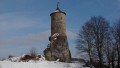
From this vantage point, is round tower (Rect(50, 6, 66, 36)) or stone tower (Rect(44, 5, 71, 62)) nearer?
stone tower (Rect(44, 5, 71, 62))

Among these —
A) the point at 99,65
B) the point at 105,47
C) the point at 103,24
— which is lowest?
the point at 99,65

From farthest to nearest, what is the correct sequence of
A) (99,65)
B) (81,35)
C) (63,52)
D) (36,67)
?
(63,52) < (81,35) < (99,65) < (36,67)

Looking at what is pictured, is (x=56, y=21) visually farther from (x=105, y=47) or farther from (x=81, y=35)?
(x=105, y=47)

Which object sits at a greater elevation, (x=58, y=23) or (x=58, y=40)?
(x=58, y=23)

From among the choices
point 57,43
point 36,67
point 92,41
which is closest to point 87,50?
point 92,41

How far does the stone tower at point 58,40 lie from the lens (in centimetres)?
4352

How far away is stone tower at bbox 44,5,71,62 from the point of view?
43.5m

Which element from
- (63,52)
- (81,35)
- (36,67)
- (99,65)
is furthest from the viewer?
(63,52)

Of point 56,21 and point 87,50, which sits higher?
point 56,21

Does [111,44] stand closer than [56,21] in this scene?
Yes

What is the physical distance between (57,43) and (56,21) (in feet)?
11.8

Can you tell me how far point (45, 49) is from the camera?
4472 centimetres

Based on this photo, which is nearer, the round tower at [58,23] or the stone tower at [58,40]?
the stone tower at [58,40]

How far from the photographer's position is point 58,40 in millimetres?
44875
